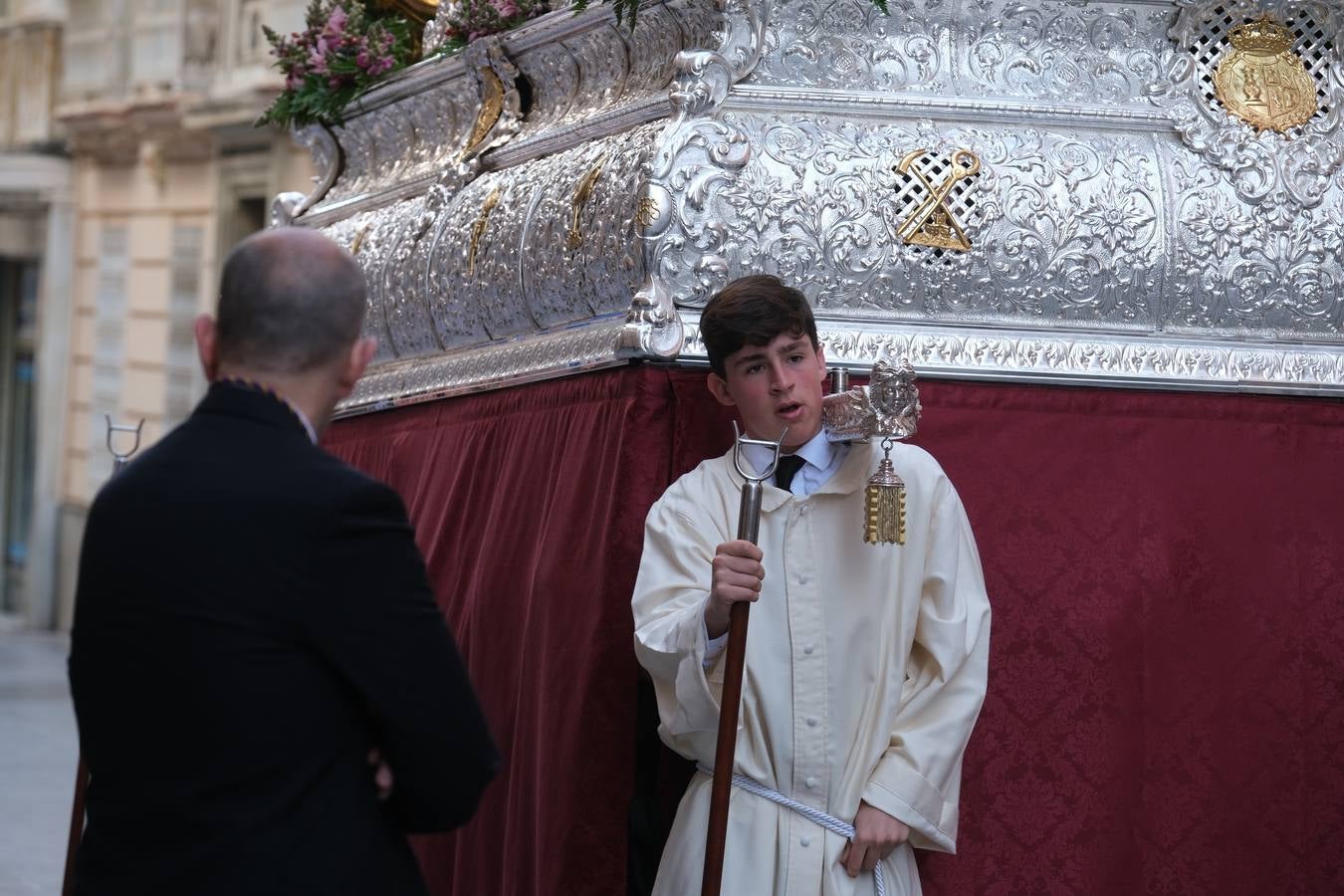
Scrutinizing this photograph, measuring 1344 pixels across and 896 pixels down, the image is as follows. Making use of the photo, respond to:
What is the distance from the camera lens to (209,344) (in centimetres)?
288

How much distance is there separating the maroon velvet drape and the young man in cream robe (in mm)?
561

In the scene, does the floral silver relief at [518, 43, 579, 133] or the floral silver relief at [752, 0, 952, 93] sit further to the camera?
the floral silver relief at [518, 43, 579, 133]

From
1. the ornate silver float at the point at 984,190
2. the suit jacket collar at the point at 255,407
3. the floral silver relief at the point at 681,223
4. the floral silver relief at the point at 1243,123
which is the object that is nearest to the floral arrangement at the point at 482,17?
the ornate silver float at the point at 984,190

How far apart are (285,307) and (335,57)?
474cm

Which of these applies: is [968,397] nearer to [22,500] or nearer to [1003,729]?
[1003,729]

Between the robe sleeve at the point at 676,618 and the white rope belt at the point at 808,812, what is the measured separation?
139 millimetres

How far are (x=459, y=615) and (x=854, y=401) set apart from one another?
2004mm

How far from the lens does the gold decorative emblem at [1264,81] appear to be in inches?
193

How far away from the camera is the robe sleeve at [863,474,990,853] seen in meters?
3.72

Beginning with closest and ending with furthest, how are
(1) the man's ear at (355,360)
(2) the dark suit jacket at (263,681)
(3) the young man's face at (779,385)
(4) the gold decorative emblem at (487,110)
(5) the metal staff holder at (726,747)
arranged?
(2) the dark suit jacket at (263,681)
(1) the man's ear at (355,360)
(5) the metal staff holder at (726,747)
(3) the young man's face at (779,385)
(4) the gold decorative emblem at (487,110)

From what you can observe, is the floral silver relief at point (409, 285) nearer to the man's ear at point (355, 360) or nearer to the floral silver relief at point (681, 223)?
the floral silver relief at point (681, 223)

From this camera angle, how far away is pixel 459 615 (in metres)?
5.50

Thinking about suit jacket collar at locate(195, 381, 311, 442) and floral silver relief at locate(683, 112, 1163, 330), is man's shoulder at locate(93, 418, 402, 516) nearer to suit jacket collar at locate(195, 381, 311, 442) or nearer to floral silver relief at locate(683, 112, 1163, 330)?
suit jacket collar at locate(195, 381, 311, 442)

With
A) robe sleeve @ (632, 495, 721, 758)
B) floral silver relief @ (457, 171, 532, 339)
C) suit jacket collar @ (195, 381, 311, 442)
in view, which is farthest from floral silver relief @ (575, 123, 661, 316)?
suit jacket collar @ (195, 381, 311, 442)
